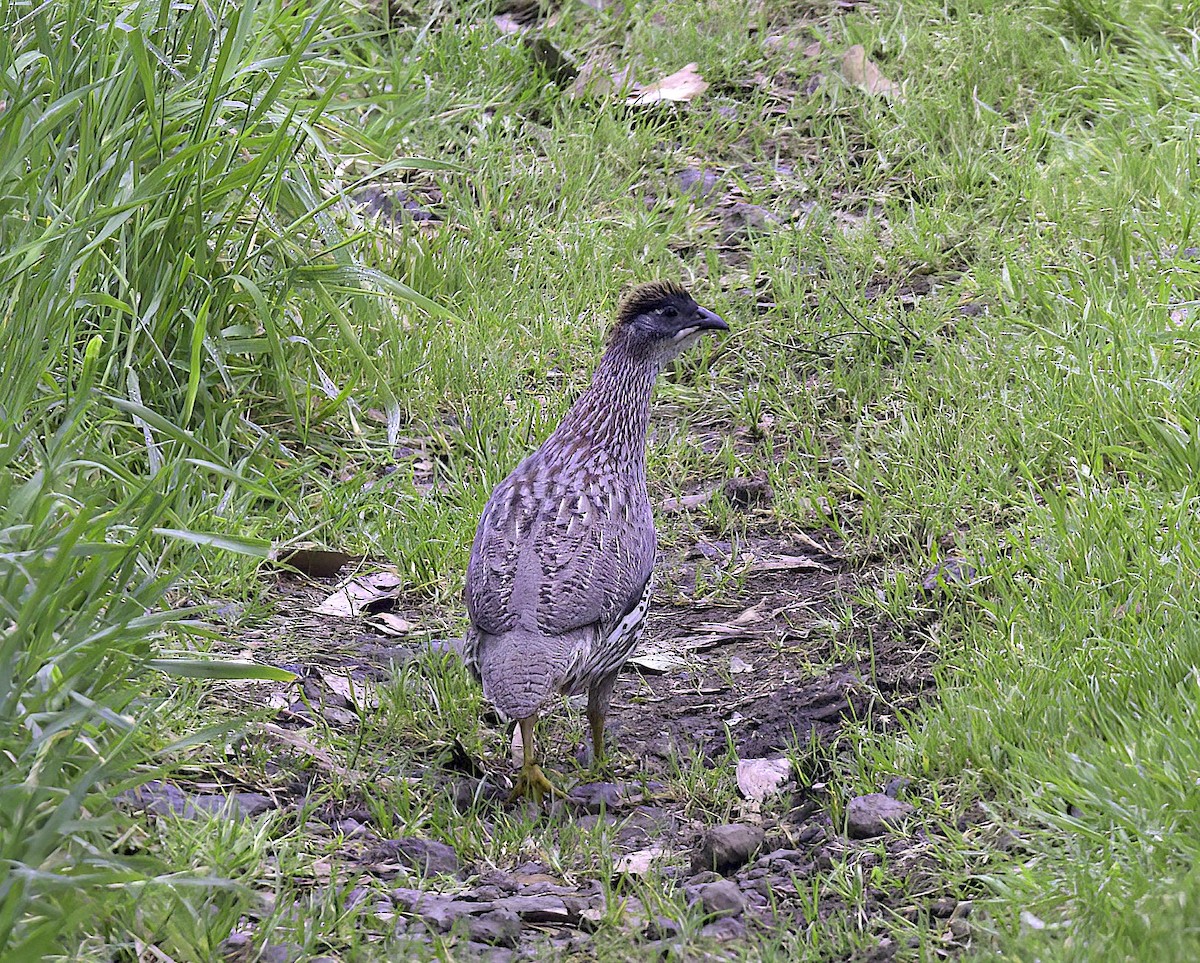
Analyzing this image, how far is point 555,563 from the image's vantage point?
4.61 meters

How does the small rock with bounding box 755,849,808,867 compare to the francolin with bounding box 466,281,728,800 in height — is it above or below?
below

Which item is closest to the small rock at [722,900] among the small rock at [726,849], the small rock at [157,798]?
the small rock at [726,849]

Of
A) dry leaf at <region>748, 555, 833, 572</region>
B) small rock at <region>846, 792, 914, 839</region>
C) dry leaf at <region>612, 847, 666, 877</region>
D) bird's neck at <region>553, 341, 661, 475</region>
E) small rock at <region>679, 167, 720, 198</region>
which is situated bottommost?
dry leaf at <region>748, 555, 833, 572</region>

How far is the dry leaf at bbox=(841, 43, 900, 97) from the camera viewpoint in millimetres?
7992

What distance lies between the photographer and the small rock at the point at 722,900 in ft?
12.1

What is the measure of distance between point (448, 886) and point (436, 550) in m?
1.85

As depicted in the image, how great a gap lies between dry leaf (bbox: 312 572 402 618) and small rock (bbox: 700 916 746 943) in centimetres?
217

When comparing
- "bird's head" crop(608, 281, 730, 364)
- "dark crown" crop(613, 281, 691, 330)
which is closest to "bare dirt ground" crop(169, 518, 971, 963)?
"bird's head" crop(608, 281, 730, 364)

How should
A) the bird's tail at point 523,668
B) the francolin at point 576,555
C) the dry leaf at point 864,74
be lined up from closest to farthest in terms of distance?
the bird's tail at point 523,668
the francolin at point 576,555
the dry leaf at point 864,74

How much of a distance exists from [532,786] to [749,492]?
6.81 feet

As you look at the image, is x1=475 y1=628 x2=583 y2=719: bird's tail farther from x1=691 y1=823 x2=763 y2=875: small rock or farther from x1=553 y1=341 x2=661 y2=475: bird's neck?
x1=553 y1=341 x2=661 y2=475: bird's neck

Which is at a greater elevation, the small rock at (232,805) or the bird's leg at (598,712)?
the small rock at (232,805)

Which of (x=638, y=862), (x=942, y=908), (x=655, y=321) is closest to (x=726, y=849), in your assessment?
(x=638, y=862)

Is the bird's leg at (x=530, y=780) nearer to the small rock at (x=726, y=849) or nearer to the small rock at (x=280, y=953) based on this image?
the small rock at (x=726, y=849)
